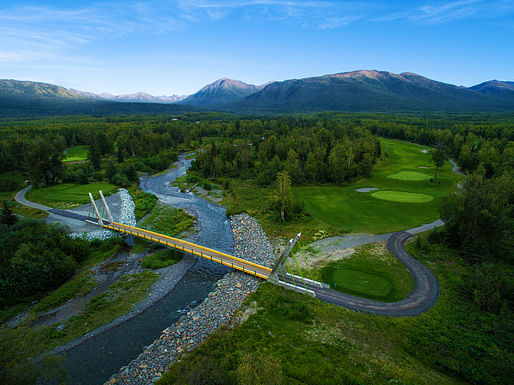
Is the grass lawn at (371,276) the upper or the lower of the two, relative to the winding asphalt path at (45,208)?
upper

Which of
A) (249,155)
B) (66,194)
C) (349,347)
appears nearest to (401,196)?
(349,347)

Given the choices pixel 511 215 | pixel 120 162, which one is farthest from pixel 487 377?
pixel 120 162

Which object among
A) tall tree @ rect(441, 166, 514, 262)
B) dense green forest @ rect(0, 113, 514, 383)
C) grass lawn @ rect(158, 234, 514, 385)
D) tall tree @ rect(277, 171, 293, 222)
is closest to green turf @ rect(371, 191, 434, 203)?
dense green forest @ rect(0, 113, 514, 383)

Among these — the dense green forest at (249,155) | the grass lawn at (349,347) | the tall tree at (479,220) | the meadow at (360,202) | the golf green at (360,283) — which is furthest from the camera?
the dense green forest at (249,155)

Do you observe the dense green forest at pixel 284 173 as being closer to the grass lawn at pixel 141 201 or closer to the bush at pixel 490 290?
the bush at pixel 490 290

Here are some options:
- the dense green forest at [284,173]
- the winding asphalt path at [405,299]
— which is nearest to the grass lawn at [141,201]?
the dense green forest at [284,173]

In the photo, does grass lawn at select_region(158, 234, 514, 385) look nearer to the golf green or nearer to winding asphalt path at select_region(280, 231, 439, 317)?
winding asphalt path at select_region(280, 231, 439, 317)

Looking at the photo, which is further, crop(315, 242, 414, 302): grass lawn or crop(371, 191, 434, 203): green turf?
crop(371, 191, 434, 203): green turf
